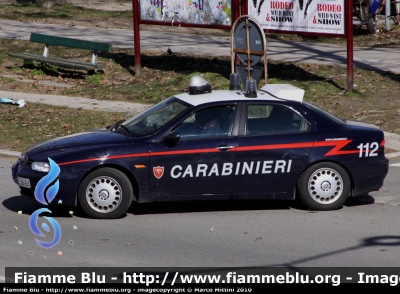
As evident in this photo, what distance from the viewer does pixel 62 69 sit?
1959 centimetres

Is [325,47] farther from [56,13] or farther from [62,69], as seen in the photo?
[56,13]

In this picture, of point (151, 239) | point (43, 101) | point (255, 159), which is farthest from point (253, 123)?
point (43, 101)

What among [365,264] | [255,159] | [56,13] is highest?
[56,13]

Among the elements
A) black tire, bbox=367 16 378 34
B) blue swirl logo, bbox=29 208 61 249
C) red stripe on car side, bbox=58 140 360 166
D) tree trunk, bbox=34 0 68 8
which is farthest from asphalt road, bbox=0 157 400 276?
tree trunk, bbox=34 0 68 8

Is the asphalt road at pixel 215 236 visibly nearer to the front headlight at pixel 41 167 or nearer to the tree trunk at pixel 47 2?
the front headlight at pixel 41 167

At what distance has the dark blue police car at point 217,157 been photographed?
28.7ft

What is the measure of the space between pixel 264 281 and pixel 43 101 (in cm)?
1091

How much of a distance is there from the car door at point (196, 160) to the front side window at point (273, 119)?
31 cm

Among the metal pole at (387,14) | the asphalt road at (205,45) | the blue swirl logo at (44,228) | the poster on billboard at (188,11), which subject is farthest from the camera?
the metal pole at (387,14)

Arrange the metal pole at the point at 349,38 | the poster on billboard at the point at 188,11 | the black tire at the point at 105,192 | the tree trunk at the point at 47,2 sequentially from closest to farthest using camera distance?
the black tire at the point at 105,192 < the metal pole at the point at 349,38 < the poster on billboard at the point at 188,11 < the tree trunk at the point at 47,2

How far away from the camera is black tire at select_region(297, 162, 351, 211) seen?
361 inches

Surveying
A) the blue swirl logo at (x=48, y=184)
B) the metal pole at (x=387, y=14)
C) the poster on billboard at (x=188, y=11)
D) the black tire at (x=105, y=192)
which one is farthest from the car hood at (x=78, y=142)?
the metal pole at (x=387, y=14)

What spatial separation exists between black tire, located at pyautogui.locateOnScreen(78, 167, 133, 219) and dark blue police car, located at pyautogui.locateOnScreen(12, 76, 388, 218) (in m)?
0.01

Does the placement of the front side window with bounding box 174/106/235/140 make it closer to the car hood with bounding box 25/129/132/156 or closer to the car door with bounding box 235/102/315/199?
the car door with bounding box 235/102/315/199
